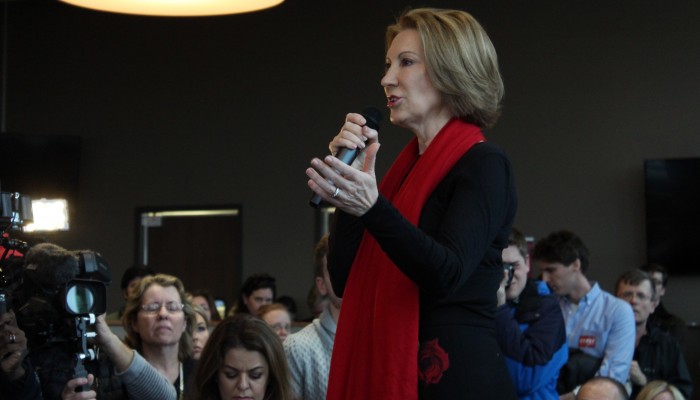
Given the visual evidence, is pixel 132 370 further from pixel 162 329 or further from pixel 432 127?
pixel 432 127

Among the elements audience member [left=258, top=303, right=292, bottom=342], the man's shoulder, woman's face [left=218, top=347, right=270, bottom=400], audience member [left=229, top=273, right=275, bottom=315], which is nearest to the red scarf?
woman's face [left=218, top=347, right=270, bottom=400]

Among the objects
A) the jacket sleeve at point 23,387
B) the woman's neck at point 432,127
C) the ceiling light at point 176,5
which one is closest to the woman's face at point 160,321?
the jacket sleeve at point 23,387

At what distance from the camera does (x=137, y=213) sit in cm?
1059

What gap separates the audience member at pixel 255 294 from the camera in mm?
7680

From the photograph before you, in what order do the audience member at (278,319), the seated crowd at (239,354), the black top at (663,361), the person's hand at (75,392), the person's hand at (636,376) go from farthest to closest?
the black top at (663,361) < the person's hand at (636,376) < the audience member at (278,319) < the seated crowd at (239,354) < the person's hand at (75,392)

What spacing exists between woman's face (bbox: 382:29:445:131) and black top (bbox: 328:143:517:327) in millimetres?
122

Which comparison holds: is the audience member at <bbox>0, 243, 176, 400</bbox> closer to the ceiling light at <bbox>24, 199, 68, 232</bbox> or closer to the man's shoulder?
the ceiling light at <bbox>24, 199, 68, 232</bbox>

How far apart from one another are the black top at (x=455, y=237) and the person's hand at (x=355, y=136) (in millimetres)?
137

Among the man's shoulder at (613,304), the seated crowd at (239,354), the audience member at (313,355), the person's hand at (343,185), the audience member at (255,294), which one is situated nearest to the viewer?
the person's hand at (343,185)

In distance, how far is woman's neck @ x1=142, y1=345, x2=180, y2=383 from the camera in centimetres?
381

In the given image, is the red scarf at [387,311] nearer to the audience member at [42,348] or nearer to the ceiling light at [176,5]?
the audience member at [42,348]

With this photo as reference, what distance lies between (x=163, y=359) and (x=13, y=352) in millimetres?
1219

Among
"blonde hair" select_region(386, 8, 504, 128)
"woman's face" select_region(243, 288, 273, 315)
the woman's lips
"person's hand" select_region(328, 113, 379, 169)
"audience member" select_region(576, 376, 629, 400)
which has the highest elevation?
"blonde hair" select_region(386, 8, 504, 128)

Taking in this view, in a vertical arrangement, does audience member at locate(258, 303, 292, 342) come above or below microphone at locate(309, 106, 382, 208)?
below
